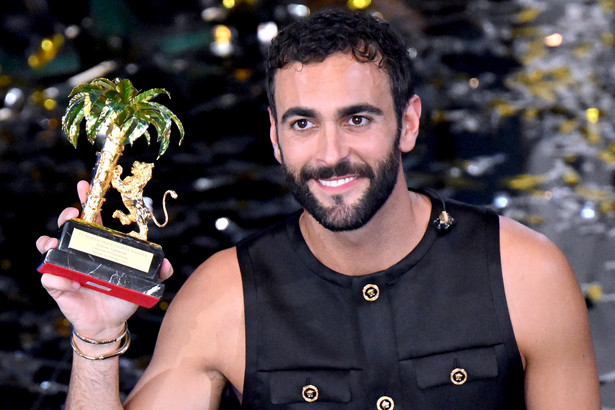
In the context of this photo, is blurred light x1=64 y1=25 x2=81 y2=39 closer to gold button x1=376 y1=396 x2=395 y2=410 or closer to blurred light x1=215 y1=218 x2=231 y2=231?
blurred light x1=215 y1=218 x2=231 y2=231

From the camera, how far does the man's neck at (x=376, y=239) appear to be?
2293 millimetres

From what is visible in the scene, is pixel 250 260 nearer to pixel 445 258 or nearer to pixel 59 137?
pixel 445 258

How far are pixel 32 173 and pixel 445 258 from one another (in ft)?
9.27

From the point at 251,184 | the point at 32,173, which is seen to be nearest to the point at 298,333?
the point at 251,184

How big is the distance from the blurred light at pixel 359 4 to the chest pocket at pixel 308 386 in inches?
142

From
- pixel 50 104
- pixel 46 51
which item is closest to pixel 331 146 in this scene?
pixel 50 104

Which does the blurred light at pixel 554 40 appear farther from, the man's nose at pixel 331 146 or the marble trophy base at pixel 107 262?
the marble trophy base at pixel 107 262

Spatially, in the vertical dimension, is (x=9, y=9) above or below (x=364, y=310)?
above

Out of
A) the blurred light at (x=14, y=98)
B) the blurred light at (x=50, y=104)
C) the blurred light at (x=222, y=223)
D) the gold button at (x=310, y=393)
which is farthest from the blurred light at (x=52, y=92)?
the gold button at (x=310, y=393)

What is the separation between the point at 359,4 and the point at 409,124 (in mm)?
3394

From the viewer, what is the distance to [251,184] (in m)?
4.41

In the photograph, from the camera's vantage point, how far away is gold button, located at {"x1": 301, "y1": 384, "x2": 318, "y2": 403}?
2303mm

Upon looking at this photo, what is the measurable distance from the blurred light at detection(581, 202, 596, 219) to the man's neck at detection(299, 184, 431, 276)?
1.64m

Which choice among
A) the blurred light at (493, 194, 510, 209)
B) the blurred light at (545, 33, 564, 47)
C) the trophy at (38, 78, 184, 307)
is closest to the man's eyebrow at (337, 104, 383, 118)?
the trophy at (38, 78, 184, 307)
